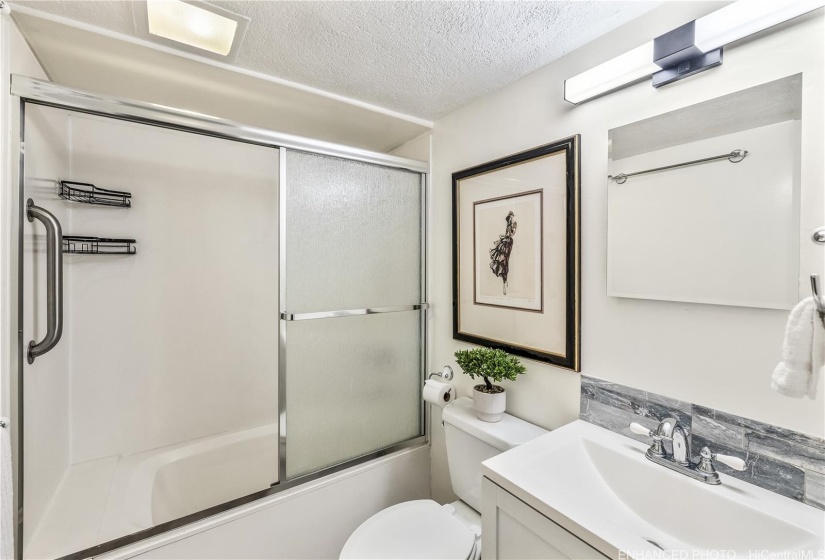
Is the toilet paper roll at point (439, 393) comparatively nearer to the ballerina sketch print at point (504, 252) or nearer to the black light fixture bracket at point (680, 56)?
the ballerina sketch print at point (504, 252)

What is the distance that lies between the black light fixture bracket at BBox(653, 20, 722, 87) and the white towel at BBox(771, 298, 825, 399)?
71 centimetres

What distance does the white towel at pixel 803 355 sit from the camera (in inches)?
28.5

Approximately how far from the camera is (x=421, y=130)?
6.84 feet

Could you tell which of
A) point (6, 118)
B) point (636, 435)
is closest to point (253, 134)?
point (6, 118)

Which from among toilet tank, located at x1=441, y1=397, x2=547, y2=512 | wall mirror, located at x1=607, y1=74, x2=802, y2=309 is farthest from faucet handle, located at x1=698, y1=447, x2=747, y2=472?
toilet tank, located at x1=441, y1=397, x2=547, y2=512

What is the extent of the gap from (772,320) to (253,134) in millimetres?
1736

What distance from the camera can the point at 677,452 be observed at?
1032 millimetres

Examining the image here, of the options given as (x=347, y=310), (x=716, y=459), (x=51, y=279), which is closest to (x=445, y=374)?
(x=347, y=310)

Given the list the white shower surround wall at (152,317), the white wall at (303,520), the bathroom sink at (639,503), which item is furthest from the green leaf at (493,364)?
the white shower surround wall at (152,317)

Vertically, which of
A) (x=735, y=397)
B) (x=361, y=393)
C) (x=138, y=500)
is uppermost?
(x=735, y=397)

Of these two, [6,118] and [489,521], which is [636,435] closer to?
[489,521]

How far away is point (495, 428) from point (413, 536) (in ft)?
1.65

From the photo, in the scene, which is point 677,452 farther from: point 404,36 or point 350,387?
point 404,36

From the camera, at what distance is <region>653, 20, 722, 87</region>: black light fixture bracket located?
996mm
